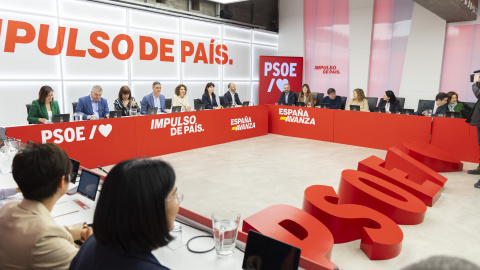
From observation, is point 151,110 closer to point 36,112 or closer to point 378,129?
point 36,112

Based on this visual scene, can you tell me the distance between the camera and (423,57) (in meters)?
8.94

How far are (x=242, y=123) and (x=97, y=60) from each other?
3422 millimetres

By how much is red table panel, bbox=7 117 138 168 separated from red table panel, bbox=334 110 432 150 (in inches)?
170

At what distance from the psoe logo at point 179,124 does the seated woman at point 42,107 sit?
1551 millimetres

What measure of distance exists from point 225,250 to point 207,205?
7.50 feet

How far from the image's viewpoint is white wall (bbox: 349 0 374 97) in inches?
385

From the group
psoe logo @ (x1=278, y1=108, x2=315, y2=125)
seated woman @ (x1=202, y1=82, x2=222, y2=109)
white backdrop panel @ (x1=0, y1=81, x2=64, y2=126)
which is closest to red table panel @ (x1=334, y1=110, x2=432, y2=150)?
psoe logo @ (x1=278, y1=108, x2=315, y2=125)

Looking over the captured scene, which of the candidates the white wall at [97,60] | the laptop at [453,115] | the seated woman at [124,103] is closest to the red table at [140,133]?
the seated woman at [124,103]

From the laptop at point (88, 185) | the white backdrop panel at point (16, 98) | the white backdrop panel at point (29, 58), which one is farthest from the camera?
the white backdrop panel at point (16, 98)

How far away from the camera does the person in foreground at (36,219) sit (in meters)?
1.30

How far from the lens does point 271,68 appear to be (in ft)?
36.0

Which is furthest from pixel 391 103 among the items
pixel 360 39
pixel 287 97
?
pixel 360 39

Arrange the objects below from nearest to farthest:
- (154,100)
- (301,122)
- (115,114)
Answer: (115,114), (154,100), (301,122)

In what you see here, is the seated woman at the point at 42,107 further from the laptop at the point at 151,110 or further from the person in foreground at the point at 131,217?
the person in foreground at the point at 131,217
